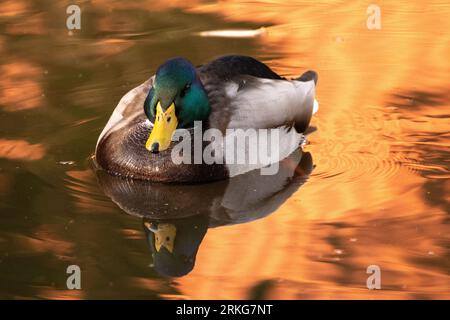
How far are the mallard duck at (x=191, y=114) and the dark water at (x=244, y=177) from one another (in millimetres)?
131

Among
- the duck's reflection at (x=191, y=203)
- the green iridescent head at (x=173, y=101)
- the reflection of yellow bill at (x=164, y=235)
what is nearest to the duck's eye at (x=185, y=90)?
the green iridescent head at (x=173, y=101)

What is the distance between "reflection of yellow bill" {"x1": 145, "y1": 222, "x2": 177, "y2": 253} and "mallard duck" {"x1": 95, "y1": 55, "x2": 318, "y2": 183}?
53 centimetres

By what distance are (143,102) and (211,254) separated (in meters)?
1.70

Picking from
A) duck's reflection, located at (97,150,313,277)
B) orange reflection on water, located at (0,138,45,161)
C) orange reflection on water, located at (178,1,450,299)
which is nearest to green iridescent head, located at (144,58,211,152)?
duck's reflection, located at (97,150,313,277)

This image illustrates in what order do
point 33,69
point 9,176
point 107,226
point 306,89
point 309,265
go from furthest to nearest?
point 33,69, point 306,89, point 9,176, point 107,226, point 309,265

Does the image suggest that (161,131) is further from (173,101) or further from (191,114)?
(191,114)

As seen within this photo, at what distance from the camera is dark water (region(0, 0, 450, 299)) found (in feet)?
21.7

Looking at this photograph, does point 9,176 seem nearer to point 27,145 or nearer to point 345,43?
point 27,145

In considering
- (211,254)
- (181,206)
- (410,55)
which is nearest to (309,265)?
(211,254)

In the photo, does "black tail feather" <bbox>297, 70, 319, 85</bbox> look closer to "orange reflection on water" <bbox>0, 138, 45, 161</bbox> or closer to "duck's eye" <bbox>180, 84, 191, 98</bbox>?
"duck's eye" <bbox>180, 84, 191, 98</bbox>

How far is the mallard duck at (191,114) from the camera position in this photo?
7.62 m

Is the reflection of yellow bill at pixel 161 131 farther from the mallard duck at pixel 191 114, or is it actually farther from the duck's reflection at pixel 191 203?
the duck's reflection at pixel 191 203

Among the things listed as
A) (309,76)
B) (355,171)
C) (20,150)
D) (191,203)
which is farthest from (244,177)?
(20,150)

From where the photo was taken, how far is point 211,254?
6867 millimetres
